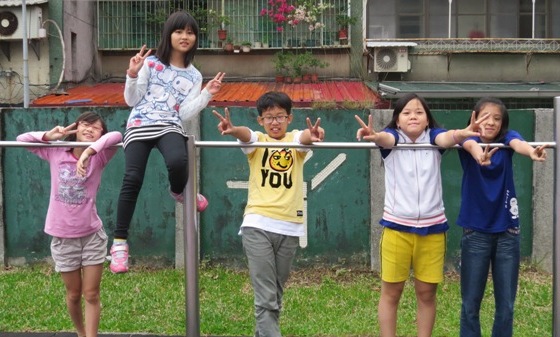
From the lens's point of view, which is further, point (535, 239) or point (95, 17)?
point (95, 17)

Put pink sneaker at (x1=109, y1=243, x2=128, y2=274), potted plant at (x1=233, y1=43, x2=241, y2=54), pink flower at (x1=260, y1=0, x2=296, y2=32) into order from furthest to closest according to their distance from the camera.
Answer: potted plant at (x1=233, y1=43, x2=241, y2=54), pink flower at (x1=260, y1=0, x2=296, y2=32), pink sneaker at (x1=109, y1=243, x2=128, y2=274)

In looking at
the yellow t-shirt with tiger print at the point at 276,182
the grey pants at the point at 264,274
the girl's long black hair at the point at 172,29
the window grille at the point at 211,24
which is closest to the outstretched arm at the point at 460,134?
the yellow t-shirt with tiger print at the point at 276,182

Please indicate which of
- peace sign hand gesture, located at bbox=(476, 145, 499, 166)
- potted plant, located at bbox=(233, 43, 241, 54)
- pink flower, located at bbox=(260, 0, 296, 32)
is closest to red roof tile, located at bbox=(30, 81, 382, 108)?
potted plant, located at bbox=(233, 43, 241, 54)

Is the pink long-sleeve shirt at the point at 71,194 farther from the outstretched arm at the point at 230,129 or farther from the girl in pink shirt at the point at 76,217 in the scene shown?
the outstretched arm at the point at 230,129

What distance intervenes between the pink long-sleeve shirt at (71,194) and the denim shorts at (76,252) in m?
0.05

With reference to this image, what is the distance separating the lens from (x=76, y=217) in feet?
13.1

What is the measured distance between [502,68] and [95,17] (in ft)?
21.1

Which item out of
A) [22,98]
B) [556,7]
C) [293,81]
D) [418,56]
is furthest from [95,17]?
[556,7]

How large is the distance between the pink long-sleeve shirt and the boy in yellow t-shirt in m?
0.79

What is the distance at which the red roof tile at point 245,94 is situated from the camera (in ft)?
29.6

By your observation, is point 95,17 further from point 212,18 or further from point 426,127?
point 426,127

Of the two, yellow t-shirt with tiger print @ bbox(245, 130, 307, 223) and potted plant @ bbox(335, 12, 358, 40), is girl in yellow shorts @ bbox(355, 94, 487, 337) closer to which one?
yellow t-shirt with tiger print @ bbox(245, 130, 307, 223)

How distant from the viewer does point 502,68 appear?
37.4ft

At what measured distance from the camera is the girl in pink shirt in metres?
3.99
